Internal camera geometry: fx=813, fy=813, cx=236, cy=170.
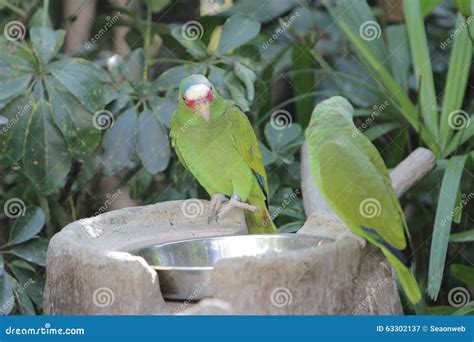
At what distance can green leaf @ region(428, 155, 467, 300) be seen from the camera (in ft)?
6.02

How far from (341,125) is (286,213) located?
2.45 ft

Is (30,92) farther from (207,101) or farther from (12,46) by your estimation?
(207,101)

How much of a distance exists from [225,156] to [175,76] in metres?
0.42

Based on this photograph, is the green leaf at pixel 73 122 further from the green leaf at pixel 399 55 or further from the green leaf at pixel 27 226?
the green leaf at pixel 399 55

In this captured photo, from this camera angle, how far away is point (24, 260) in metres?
2.23

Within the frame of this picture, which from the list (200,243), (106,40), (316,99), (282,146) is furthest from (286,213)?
(106,40)

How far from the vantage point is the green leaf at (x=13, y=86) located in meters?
2.01
